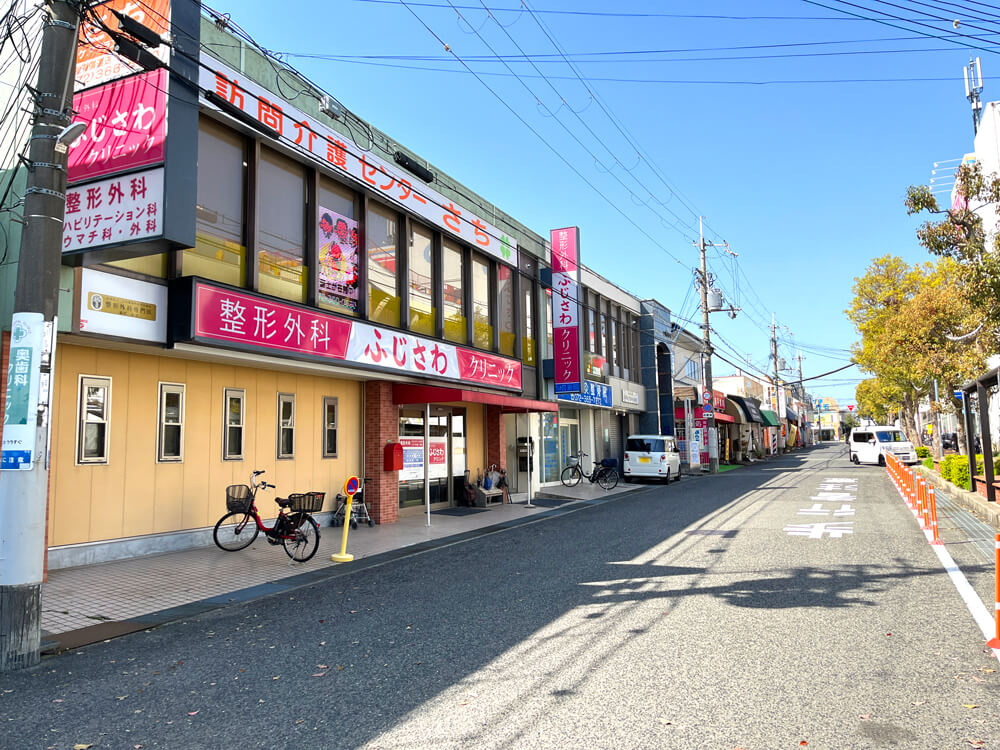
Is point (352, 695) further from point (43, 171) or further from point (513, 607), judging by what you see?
point (43, 171)

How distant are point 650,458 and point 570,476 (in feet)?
11.3

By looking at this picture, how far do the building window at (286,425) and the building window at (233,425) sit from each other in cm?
91

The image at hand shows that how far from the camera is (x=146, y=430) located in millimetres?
10383

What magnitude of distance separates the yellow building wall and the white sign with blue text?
10.7m

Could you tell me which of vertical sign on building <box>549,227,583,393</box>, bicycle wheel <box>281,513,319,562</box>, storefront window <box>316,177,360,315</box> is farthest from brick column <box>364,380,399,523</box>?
vertical sign on building <box>549,227,583,393</box>

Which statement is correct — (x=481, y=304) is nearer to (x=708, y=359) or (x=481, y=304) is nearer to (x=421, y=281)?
(x=421, y=281)

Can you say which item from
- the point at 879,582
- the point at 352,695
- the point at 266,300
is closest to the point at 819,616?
the point at 879,582

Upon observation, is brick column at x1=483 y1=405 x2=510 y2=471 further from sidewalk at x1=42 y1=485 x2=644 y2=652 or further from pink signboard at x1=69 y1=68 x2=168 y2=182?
pink signboard at x1=69 y1=68 x2=168 y2=182

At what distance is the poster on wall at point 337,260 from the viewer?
13.1m

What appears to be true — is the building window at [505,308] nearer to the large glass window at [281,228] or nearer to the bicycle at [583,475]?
the bicycle at [583,475]

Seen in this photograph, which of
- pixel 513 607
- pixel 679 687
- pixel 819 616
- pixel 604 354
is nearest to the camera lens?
pixel 679 687

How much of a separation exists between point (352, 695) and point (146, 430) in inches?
282

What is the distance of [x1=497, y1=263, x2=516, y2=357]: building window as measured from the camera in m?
19.9

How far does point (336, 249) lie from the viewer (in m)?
13.5
